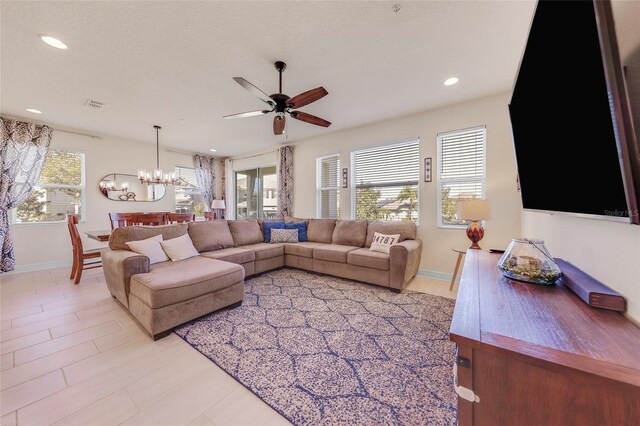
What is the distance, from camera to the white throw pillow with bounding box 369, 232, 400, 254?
344 cm

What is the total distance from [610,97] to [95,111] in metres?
5.40

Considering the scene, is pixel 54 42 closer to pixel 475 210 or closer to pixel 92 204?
pixel 92 204

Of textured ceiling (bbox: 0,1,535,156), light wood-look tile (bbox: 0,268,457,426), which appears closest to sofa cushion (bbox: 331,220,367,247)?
textured ceiling (bbox: 0,1,535,156)

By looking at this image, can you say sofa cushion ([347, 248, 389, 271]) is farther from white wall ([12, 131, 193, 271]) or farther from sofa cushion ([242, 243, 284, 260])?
white wall ([12, 131, 193, 271])

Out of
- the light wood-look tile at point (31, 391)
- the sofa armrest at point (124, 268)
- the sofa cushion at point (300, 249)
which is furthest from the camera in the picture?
the sofa cushion at point (300, 249)

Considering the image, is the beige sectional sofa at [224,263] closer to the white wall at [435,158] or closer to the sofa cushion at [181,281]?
the sofa cushion at [181,281]

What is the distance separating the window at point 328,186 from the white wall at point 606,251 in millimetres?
3705

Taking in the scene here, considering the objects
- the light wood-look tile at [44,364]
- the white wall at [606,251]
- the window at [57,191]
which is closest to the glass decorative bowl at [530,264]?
the white wall at [606,251]

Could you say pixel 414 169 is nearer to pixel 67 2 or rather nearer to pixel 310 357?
pixel 310 357

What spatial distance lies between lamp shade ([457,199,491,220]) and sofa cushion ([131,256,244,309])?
284cm

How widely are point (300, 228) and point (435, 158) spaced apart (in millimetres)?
2655

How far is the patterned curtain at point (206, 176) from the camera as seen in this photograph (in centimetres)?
662

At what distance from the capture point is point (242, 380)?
1.56m

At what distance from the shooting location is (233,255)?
334 centimetres
